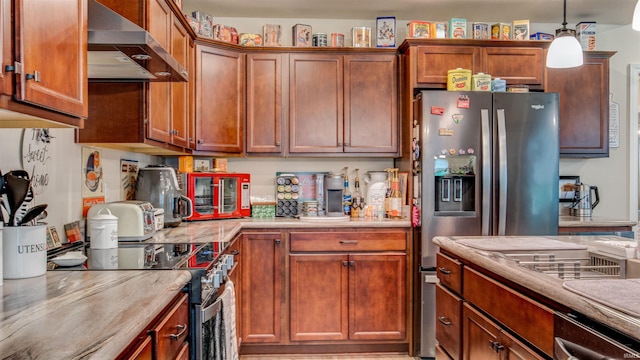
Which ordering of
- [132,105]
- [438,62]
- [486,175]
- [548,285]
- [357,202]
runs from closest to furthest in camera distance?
1. [548,285]
2. [132,105]
3. [486,175]
4. [438,62]
5. [357,202]

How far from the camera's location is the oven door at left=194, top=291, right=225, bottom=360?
1.69 meters

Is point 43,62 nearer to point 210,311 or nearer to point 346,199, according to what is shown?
point 210,311

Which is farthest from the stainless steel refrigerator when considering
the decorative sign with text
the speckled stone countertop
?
the decorative sign with text

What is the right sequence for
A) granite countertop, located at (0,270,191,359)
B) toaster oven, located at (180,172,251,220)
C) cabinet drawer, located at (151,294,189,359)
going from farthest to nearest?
1. toaster oven, located at (180,172,251,220)
2. cabinet drawer, located at (151,294,189,359)
3. granite countertop, located at (0,270,191,359)

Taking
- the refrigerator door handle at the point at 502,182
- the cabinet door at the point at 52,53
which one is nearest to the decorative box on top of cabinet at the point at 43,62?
the cabinet door at the point at 52,53

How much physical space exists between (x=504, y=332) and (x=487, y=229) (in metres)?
1.61

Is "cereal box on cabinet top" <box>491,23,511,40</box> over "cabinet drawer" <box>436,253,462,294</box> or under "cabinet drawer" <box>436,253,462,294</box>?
over

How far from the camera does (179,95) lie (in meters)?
2.89

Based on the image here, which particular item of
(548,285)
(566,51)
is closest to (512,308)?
(548,285)

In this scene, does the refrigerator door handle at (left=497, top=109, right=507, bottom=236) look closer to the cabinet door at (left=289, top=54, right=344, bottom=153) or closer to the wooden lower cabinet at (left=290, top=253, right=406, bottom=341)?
the wooden lower cabinet at (left=290, top=253, right=406, bottom=341)

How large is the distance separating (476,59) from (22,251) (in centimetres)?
307

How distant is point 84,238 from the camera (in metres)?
2.24

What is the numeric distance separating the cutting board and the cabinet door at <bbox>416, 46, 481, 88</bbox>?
225 centimetres

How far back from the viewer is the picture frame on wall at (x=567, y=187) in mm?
3820
